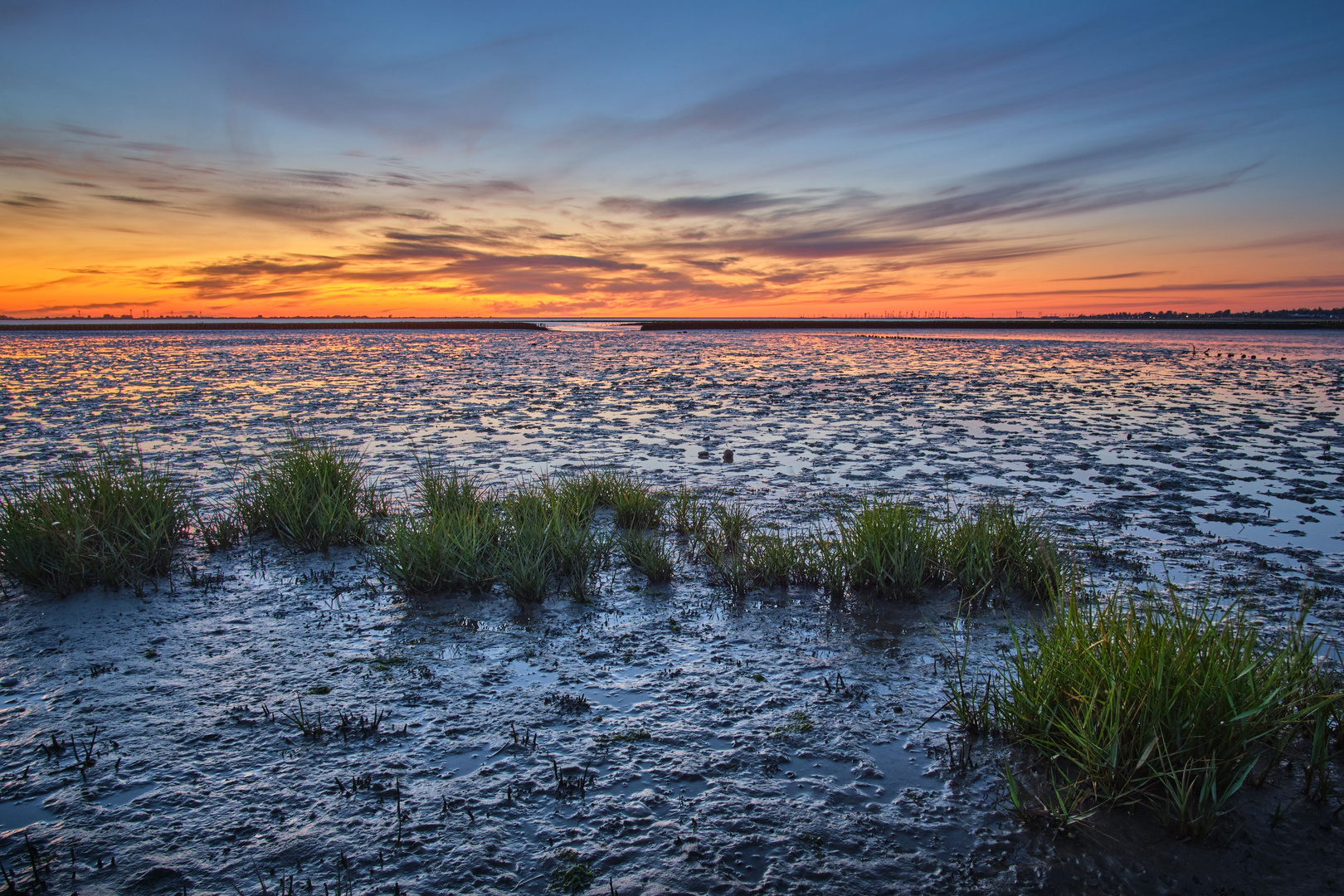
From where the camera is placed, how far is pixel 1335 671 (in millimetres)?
4566

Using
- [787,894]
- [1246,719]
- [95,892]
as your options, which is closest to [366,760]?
[95,892]

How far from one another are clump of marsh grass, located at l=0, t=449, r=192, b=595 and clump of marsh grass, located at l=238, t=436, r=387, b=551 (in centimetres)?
92

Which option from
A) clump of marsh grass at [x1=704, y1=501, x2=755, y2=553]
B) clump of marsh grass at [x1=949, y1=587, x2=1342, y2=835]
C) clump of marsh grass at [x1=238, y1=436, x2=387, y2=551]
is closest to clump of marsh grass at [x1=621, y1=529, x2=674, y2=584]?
clump of marsh grass at [x1=704, y1=501, x2=755, y2=553]

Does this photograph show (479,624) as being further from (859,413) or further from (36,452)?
(859,413)

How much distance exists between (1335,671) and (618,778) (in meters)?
4.75

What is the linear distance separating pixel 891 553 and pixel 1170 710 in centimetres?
291

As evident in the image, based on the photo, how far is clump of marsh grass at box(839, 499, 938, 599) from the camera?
614 cm

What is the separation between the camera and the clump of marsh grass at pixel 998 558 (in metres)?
6.10

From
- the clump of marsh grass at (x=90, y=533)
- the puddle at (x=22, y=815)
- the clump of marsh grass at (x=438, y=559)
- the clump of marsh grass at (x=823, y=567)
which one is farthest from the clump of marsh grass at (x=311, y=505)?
the clump of marsh grass at (x=823, y=567)

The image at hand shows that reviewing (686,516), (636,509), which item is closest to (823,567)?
(686,516)

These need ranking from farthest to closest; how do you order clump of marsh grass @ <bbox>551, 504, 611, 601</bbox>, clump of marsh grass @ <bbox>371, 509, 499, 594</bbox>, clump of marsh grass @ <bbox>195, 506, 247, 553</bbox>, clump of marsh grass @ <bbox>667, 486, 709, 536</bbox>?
clump of marsh grass @ <bbox>667, 486, 709, 536</bbox> → clump of marsh grass @ <bbox>195, 506, 247, 553</bbox> → clump of marsh grass @ <bbox>551, 504, 611, 601</bbox> → clump of marsh grass @ <bbox>371, 509, 499, 594</bbox>

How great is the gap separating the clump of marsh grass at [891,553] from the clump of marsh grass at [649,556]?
173 centimetres

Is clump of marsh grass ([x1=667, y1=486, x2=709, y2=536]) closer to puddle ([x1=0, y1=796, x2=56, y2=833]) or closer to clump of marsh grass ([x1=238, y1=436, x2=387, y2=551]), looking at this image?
clump of marsh grass ([x1=238, y1=436, x2=387, y2=551])

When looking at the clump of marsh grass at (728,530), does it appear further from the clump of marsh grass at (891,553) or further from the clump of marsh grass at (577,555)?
the clump of marsh grass at (891,553)
